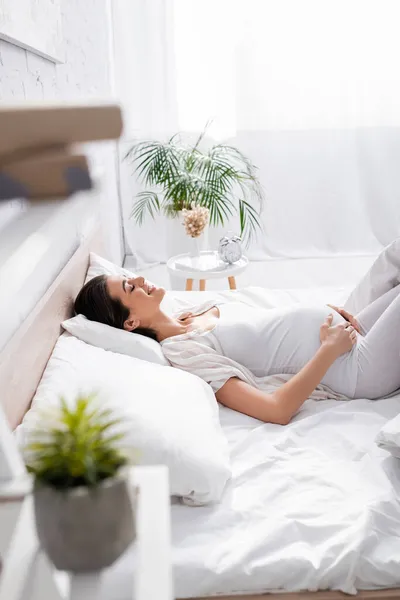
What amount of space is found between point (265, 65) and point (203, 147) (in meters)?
0.63

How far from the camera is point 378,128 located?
3998mm

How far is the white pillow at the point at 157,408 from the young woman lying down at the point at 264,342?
16cm

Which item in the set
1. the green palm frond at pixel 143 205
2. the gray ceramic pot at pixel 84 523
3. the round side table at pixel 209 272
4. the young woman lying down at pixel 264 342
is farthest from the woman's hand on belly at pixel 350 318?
the green palm frond at pixel 143 205

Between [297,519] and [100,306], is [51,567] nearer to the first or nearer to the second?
[297,519]

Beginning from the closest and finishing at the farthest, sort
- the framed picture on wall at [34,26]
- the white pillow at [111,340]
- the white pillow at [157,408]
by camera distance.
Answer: the white pillow at [157,408], the framed picture on wall at [34,26], the white pillow at [111,340]

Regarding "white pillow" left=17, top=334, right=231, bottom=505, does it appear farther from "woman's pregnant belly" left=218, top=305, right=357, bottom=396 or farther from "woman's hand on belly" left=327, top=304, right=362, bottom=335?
"woman's hand on belly" left=327, top=304, right=362, bottom=335

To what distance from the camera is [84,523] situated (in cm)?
39

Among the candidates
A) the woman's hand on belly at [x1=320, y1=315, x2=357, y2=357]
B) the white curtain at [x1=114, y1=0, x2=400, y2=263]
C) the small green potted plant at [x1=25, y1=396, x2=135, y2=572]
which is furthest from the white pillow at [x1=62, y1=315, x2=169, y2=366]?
the white curtain at [x1=114, y1=0, x2=400, y2=263]

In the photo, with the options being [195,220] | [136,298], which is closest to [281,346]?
[136,298]

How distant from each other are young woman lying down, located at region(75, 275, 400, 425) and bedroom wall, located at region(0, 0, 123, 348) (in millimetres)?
234

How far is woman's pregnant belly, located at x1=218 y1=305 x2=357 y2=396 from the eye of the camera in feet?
5.63

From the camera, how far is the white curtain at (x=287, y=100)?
3.77 m

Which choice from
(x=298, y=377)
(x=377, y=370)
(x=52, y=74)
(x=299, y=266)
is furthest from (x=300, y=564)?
(x=299, y=266)

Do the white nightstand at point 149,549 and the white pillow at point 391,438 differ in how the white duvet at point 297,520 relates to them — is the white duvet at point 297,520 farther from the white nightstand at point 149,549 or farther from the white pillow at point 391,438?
the white nightstand at point 149,549
